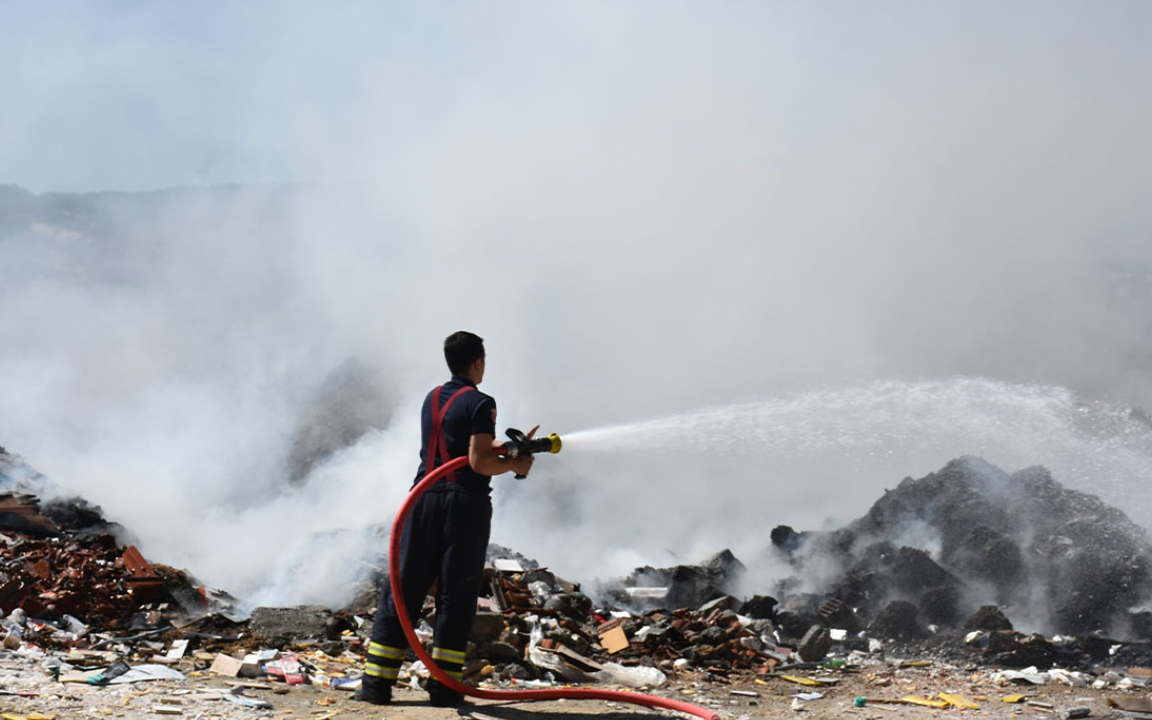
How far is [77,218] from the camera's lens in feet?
139

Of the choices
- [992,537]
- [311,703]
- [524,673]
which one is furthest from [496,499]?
[311,703]

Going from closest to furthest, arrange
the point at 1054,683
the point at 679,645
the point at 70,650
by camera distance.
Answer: the point at 70,650 → the point at 1054,683 → the point at 679,645

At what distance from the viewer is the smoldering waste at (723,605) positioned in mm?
6355

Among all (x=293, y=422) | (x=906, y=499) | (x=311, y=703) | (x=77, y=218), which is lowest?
(x=311, y=703)

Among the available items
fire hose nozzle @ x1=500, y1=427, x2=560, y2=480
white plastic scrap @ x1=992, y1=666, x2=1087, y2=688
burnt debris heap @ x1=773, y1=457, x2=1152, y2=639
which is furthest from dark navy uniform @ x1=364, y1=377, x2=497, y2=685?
burnt debris heap @ x1=773, y1=457, x2=1152, y2=639

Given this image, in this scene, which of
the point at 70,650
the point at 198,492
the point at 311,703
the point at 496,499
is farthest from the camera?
the point at 496,499

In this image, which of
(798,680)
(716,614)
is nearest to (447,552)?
(798,680)

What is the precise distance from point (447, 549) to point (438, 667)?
1.97ft

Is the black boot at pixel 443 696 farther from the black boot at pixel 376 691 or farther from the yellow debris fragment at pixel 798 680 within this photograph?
the yellow debris fragment at pixel 798 680

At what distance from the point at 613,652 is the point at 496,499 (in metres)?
9.00

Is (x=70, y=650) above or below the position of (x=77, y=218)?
below

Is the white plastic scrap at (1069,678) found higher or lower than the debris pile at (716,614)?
lower

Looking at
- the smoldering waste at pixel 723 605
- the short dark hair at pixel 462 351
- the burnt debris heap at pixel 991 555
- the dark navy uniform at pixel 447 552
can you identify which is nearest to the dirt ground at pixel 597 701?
the dark navy uniform at pixel 447 552

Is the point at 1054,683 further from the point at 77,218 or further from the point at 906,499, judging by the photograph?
the point at 77,218
